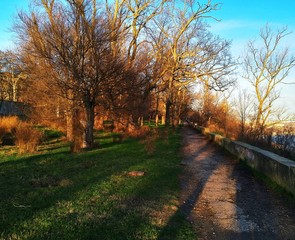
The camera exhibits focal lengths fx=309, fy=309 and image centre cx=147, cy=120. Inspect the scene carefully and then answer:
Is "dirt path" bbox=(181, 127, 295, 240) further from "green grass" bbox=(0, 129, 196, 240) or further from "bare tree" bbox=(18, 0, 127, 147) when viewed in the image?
"bare tree" bbox=(18, 0, 127, 147)

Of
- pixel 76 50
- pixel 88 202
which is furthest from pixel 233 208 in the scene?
pixel 76 50

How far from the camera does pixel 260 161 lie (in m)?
9.05

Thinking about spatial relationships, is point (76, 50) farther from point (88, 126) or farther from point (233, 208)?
point (233, 208)

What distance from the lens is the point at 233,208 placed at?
5.79 meters

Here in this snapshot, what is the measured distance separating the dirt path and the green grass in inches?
12.4

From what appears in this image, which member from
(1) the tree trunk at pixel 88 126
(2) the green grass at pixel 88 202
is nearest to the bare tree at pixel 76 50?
(1) the tree trunk at pixel 88 126

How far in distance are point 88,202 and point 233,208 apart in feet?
8.79

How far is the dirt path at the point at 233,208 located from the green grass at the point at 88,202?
314mm

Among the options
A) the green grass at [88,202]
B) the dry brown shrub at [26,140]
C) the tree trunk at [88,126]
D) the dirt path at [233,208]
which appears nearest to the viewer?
the green grass at [88,202]

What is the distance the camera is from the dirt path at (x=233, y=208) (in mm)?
4586

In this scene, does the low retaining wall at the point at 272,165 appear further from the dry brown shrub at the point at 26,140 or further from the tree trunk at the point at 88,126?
the dry brown shrub at the point at 26,140

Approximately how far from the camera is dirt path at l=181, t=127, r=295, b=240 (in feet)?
15.0

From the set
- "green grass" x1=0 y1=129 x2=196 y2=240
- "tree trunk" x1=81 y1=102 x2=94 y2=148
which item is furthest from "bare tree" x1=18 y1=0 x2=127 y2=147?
"green grass" x1=0 y1=129 x2=196 y2=240

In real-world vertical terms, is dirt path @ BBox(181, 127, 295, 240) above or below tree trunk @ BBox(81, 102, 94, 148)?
below
